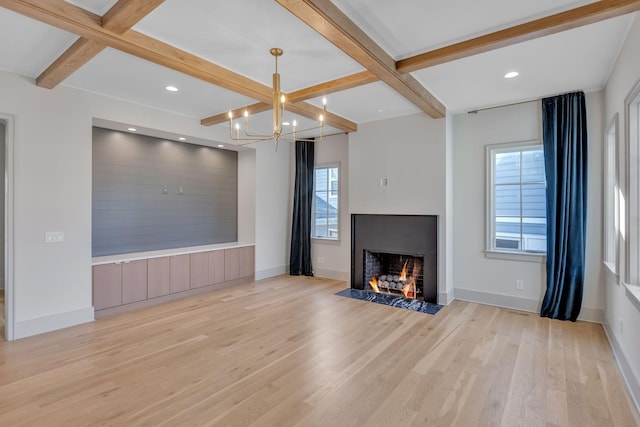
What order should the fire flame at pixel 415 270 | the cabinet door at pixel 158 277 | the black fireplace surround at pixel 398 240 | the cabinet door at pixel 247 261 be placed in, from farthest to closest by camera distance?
the cabinet door at pixel 247 261 < the fire flame at pixel 415 270 < the black fireplace surround at pixel 398 240 < the cabinet door at pixel 158 277

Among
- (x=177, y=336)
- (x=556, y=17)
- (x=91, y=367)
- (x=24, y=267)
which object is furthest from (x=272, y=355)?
(x=556, y=17)

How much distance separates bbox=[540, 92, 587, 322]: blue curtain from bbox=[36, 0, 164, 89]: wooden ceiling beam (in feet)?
14.4

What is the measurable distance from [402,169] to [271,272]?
3.21 metres

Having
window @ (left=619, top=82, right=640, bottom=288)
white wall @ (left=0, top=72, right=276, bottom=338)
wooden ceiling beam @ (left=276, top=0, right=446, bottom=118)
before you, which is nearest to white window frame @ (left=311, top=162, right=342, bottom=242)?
wooden ceiling beam @ (left=276, top=0, right=446, bottom=118)

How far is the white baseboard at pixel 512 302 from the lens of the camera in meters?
3.88

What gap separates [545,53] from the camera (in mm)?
2982

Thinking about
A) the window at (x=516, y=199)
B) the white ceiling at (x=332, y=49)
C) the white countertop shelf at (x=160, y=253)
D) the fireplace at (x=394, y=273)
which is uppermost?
the white ceiling at (x=332, y=49)

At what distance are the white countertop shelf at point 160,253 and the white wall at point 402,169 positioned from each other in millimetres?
2312

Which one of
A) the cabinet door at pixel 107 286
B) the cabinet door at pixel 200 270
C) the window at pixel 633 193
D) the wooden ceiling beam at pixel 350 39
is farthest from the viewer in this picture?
the cabinet door at pixel 200 270

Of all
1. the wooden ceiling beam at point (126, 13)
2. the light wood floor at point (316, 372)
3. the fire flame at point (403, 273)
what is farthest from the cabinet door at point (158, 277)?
the fire flame at point (403, 273)

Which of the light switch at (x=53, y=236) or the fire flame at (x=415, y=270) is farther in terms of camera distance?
the fire flame at (x=415, y=270)

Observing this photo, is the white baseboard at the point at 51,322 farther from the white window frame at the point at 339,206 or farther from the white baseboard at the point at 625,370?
the white baseboard at the point at 625,370

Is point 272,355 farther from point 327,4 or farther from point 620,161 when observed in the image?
point 620,161

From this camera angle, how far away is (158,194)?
17.0 ft
